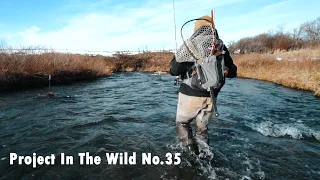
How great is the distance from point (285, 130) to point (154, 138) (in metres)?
4.11

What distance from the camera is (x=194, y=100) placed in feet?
14.2

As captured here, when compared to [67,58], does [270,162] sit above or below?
A: below

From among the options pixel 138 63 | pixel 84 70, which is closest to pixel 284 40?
pixel 138 63

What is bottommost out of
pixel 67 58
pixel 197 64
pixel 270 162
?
pixel 270 162

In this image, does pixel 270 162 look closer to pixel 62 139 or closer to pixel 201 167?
pixel 201 167

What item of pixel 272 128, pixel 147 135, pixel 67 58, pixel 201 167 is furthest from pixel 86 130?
pixel 67 58

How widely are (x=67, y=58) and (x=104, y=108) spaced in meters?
13.3

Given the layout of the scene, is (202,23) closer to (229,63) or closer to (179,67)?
(179,67)

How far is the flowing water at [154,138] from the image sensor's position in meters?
4.62

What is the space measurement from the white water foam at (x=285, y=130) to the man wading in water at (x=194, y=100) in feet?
10.7

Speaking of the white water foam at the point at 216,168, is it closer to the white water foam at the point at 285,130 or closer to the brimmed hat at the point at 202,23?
the white water foam at the point at 285,130

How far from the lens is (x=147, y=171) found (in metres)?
4.62

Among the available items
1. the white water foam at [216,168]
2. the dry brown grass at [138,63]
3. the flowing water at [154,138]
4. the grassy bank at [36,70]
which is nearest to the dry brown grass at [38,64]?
the grassy bank at [36,70]

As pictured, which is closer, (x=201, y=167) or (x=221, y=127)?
(x=201, y=167)
